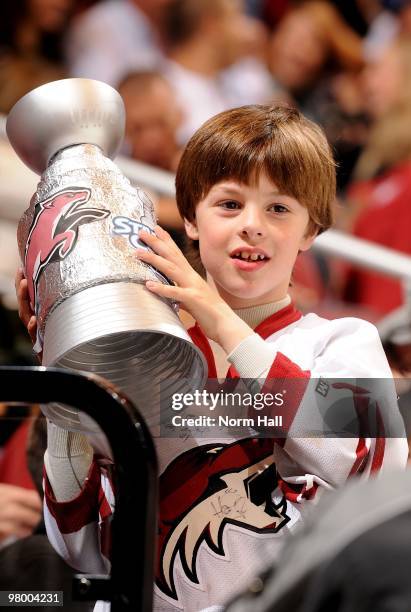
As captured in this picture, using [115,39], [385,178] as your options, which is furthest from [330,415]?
[115,39]

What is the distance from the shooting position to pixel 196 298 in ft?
3.22

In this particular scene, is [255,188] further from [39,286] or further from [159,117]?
[159,117]

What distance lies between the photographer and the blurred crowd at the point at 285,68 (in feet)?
9.04

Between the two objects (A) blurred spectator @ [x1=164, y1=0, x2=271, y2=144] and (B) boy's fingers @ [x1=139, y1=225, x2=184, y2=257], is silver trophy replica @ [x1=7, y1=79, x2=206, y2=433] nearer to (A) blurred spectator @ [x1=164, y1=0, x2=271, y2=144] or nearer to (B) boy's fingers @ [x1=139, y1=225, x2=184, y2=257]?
(B) boy's fingers @ [x1=139, y1=225, x2=184, y2=257]

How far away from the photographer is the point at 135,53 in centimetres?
331

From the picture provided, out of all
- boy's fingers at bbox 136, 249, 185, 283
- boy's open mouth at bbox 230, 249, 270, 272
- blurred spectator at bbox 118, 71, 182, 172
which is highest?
blurred spectator at bbox 118, 71, 182, 172

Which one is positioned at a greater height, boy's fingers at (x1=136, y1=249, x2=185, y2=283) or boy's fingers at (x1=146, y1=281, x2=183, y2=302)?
boy's fingers at (x1=136, y1=249, x2=185, y2=283)

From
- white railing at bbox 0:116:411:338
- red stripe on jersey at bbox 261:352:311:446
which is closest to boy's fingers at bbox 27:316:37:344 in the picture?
red stripe on jersey at bbox 261:352:311:446

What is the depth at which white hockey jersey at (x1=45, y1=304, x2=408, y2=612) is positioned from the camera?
98 cm

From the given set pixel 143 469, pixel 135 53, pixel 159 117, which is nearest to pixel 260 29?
pixel 135 53

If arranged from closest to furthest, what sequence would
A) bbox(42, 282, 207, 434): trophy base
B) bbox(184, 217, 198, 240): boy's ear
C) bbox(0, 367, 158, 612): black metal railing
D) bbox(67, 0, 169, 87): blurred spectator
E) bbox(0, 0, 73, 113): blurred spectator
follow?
bbox(0, 367, 158, 612): black metal railing < bbox(42, 282, 207, 434): trophy base < bbox(184, 217, 198, 240): boy's ear < bbox(0, 0, 73, 113): blurred spectator < bbox(67, 0, 169, 87): blurred spectator

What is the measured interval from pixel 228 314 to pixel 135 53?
8.06 ft

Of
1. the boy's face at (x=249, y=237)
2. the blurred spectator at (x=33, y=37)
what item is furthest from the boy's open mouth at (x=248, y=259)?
the blurred spectator at (x=33, y=37)

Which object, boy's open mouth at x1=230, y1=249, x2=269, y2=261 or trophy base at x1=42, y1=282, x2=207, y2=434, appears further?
boy's open mouth at x1=230, y1=249, x2=269, y2=261
